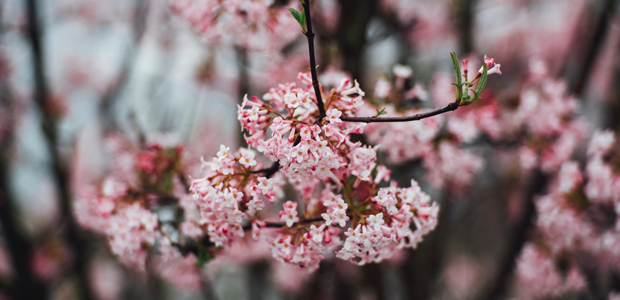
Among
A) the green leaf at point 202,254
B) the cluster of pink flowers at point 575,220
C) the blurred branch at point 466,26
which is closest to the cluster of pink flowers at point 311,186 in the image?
the green leaf at point 202,254

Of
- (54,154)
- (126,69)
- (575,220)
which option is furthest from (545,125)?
(54,154)

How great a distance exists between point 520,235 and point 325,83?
10.5 feet

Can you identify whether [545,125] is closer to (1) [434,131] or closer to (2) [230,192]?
(1) [434,131]

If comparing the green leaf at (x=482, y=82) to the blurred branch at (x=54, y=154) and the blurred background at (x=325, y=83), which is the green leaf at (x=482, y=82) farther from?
the blurred branch at (x=54, y=154)

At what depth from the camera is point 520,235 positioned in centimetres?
413

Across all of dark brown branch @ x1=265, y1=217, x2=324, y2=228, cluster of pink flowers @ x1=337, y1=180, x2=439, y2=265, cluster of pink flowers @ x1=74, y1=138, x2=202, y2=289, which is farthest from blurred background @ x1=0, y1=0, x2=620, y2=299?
cluster of pink flowers @ x1=337, y1=180, x2=439, y2=265

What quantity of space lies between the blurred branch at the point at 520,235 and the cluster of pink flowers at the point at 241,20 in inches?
126

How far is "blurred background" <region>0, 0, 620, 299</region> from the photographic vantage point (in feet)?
9.75

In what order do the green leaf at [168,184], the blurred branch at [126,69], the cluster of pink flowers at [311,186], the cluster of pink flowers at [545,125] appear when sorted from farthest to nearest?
the blurred branch at [126,69], the cluster of pink flowers at [545,125], the green leaf at [168,184], the cluster of pink flowers at [311,186]

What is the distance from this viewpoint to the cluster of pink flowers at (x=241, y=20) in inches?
94.2

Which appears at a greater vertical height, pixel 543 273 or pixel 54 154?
pixel 54 154

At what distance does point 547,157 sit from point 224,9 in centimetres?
304

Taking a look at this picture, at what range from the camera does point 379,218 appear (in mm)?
1469

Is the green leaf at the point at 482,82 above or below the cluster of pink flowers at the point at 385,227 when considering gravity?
above
